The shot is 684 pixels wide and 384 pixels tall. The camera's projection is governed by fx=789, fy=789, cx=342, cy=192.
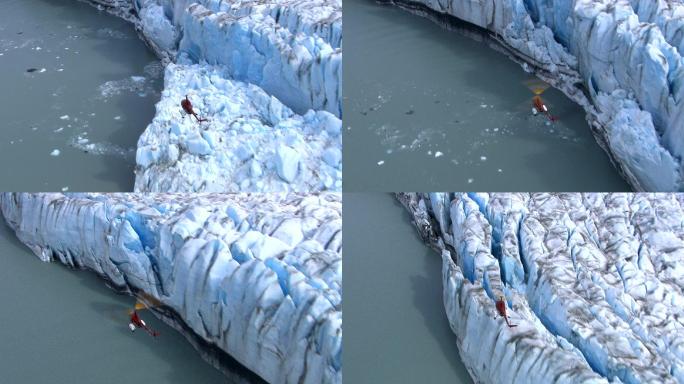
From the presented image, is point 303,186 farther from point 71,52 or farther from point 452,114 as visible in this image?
point 71,52

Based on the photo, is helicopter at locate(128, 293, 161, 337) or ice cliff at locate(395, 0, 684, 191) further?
ice cliff at locate(395, 0, 684, 191)

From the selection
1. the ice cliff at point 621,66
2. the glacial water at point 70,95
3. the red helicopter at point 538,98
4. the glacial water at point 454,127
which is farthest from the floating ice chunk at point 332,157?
the ice cliff at point 621,66

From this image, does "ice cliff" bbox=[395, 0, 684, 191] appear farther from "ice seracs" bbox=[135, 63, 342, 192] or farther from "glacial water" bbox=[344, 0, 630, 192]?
"ice seracs" bbox=[135, 63, 342, 192]

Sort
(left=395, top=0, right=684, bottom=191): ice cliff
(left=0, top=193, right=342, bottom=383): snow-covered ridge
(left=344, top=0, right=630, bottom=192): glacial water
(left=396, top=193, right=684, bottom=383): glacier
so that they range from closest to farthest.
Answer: (left=396, top=193, right=684, bottom=383): glacier, (left=0, top=193, right=342, bottom=383): snow-covered ridge, (left=395, top=0, right=684, bottom=191): ice cliff, (left=344, top=0, right=630, bottom=192): glacial water

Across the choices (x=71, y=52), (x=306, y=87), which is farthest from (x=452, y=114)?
(x=71, y=52)

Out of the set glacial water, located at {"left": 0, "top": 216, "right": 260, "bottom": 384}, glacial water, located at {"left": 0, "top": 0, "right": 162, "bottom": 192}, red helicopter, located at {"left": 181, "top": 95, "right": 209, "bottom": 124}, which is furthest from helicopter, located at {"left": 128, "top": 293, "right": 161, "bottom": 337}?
red helicopter, located at {"left": 181, "top": 95, "right": 209, "bottom": 124}

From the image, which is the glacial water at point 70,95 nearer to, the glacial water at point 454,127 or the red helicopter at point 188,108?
the red helicopter at point 188,108
